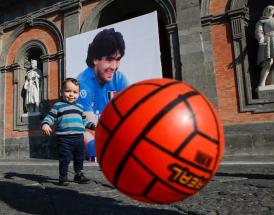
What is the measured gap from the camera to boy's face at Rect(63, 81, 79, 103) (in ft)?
13.2

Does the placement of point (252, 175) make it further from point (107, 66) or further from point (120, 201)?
point (107, 66)

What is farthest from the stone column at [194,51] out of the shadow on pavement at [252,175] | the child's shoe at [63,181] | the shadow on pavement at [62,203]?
the shadow on pavement at [62,203]

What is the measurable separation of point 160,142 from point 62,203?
1.42 m

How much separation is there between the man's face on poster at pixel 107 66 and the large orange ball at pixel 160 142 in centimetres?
799

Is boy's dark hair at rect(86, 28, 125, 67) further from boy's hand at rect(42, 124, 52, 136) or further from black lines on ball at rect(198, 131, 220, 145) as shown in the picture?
black lines on ball at rect(198, 131, 220, 145)

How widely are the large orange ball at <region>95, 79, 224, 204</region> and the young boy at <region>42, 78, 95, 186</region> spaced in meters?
2.18

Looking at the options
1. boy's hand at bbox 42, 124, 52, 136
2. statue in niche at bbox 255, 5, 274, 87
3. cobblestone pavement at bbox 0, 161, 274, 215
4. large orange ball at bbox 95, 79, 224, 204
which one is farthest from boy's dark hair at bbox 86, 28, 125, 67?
large orange ball at bbox 95, 79, 224, 204

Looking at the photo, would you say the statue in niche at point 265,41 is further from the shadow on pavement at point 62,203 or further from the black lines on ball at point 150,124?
the black lines on ball at point 150,124

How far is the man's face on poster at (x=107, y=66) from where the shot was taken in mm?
9871

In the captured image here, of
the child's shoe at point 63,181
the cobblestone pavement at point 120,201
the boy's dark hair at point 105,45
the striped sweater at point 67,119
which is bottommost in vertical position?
the cobblestone pavement at point 120,201

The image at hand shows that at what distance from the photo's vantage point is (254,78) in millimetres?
8961

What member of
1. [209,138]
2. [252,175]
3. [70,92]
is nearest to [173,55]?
[252,175]

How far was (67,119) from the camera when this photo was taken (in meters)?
4.08

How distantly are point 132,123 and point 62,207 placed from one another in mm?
1212
